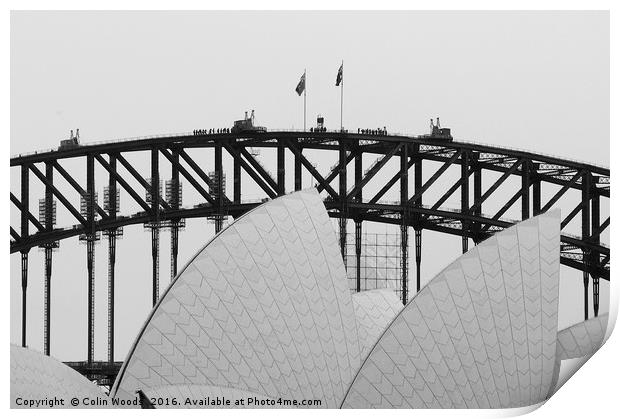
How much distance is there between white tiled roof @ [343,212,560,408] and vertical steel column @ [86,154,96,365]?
974 inches

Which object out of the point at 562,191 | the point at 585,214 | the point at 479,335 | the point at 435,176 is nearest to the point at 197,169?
the point at 435,176

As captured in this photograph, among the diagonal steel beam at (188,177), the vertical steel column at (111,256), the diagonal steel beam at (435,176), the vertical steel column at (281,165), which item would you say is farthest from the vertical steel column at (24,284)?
the diagonal steel beam at (435,176)

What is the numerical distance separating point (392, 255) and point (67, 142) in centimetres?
2485

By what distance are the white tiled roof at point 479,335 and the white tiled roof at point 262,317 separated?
322cm

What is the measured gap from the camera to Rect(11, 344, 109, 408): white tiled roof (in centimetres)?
5328

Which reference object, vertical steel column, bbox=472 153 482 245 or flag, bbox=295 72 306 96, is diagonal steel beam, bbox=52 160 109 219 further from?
vertical steel column, bbox=472 153 482 245

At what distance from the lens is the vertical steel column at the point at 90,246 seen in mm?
79938

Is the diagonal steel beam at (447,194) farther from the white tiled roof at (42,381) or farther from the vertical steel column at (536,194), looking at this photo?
the white tiled roof at (42,381)

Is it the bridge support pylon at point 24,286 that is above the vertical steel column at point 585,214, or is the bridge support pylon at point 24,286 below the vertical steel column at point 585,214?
below

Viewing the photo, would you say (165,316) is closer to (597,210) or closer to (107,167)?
(107,167)

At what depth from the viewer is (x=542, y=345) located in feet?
194

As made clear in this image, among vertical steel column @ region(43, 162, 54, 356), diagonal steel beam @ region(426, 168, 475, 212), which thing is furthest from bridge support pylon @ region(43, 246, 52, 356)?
diagonal steel beam @ region(426, 168, 475, 212)
